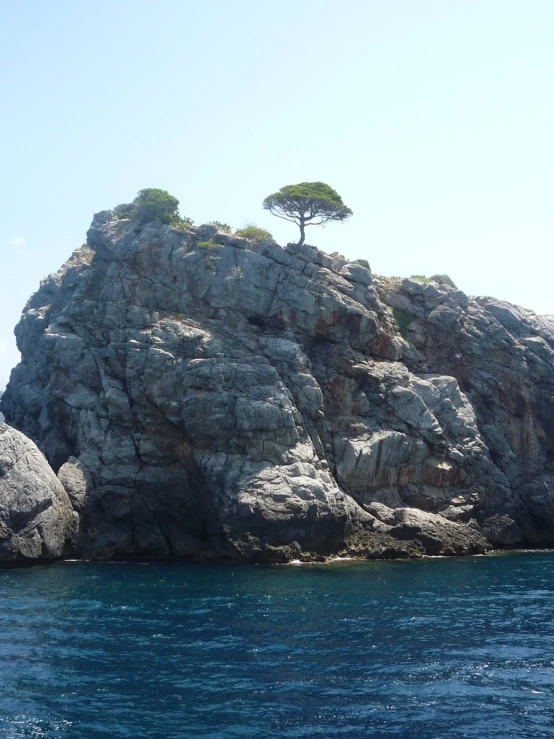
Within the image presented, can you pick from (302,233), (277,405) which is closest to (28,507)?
(277,405)

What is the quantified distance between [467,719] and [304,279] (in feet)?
139

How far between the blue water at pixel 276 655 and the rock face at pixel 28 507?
11.0ft

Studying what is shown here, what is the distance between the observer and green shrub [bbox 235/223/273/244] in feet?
208

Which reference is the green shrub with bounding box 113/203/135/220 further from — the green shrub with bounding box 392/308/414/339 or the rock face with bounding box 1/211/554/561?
the green shrub with bounding box 392/308/414/339

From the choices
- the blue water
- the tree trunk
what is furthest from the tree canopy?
the blue water

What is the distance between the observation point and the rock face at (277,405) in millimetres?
51969

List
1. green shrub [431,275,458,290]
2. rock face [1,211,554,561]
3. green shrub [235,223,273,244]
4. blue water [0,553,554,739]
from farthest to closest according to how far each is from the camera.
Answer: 1. green shrub [431,275,458,290]
2. green shrub [235,223,273,244]
3. rock face [1,211,554,561]
4. blue water [0,553,554,739]

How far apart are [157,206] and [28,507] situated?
28.9m

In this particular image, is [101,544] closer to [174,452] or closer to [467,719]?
[174,452]

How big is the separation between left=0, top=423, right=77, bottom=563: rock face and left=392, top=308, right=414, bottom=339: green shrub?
31.8m

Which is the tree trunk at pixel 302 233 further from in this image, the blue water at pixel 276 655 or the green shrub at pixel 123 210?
the blue water at pixel 276 655

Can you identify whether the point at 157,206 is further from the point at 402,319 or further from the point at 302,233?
the point at 402,319

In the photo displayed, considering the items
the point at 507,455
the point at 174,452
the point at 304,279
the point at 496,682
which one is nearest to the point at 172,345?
the point at 174,452

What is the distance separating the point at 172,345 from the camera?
55375mm
